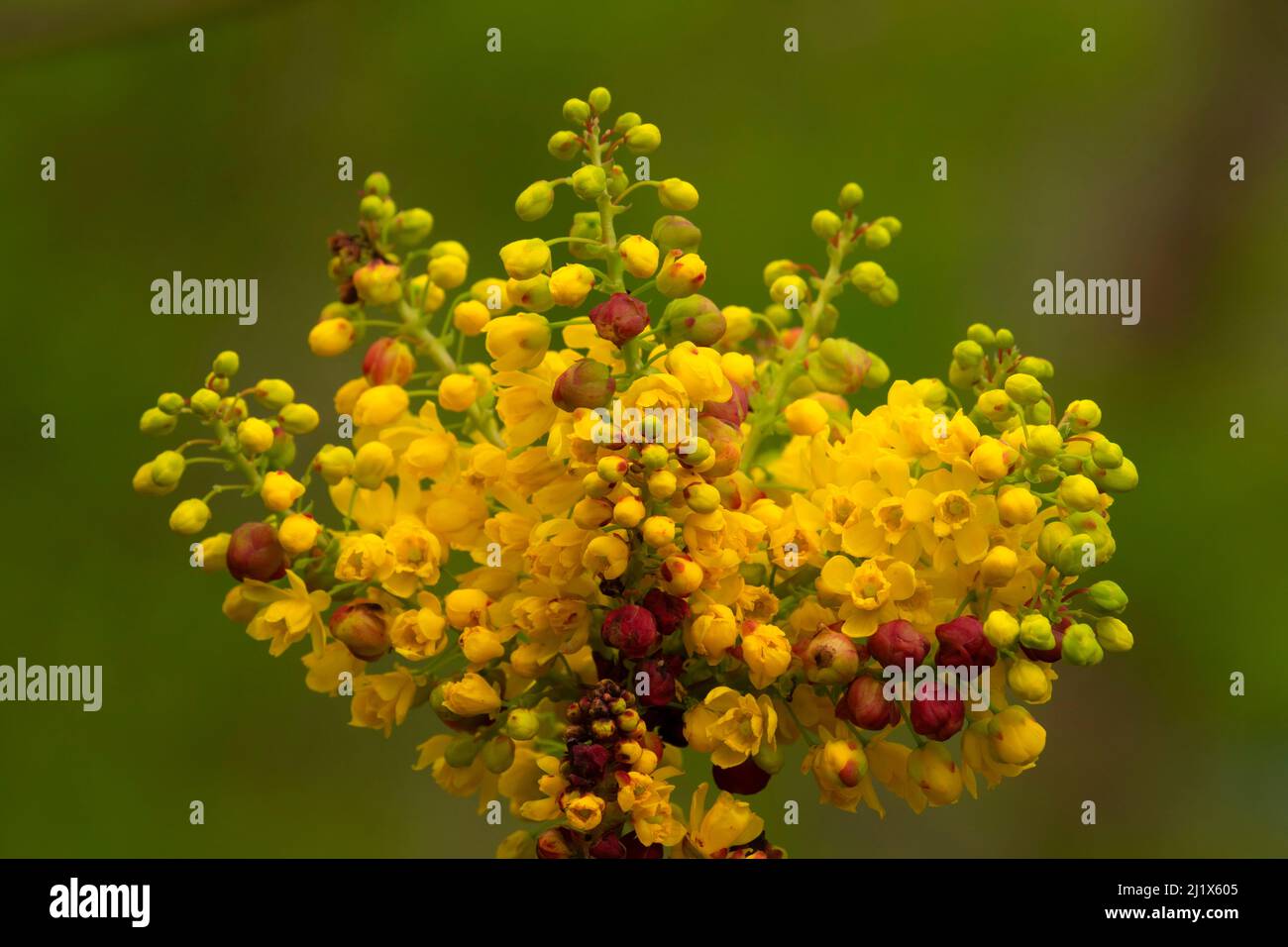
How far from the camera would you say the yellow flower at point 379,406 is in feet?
3.28

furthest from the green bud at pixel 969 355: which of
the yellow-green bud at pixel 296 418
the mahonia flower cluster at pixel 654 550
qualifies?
the yellow-green bud at pixel 296 418

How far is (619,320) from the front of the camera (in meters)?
0.88

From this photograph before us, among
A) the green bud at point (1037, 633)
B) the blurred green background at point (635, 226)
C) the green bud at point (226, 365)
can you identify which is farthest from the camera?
the blurred green background at point (635, 226)

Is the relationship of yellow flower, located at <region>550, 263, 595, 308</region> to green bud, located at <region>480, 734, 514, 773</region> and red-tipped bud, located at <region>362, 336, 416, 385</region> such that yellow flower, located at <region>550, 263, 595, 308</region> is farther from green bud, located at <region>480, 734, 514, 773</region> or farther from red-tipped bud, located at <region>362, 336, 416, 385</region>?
green bud, located at <region>480, 734, 514, 773</region>

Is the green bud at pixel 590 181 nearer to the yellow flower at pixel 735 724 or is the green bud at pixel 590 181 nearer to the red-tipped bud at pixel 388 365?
the red-tipped bud at pixel 388 365

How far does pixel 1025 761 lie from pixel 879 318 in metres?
0.96

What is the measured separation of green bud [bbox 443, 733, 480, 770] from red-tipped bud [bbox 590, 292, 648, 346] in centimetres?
29

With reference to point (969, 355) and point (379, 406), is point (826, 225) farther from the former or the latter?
point (379, 406)

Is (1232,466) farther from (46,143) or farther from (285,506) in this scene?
(46,143)

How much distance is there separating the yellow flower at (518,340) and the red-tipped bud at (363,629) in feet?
0.62

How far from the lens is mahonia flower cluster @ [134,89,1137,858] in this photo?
0.89m

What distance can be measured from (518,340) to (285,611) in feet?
0.80

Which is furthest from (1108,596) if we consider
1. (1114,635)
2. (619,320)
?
(619,320)

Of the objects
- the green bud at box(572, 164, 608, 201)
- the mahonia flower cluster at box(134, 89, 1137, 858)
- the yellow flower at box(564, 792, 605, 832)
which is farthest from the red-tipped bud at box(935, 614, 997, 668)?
the green bud at box(572, 164, 608, 201)
